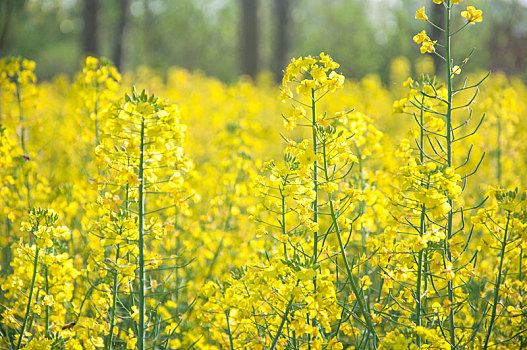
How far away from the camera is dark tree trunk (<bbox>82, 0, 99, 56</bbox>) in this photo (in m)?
11.5

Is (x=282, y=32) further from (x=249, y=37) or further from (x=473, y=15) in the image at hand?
(x=473, y=15)

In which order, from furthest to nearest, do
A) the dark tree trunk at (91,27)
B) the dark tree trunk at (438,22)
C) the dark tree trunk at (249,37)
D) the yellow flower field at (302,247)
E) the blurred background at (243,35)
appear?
the dark tree trunk at (249,37) → the blurred background at (243,35) → the dark tree trunk at (91,27) → the dark tree trunk at (438,22) → the yellow flower field at (302,247)

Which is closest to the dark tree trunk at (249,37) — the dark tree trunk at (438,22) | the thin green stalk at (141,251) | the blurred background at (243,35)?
the blurred background at (243,35)

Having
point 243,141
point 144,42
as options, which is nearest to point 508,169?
point 243,141

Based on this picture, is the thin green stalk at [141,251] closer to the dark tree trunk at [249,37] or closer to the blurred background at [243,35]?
the blurred background at [243,35]

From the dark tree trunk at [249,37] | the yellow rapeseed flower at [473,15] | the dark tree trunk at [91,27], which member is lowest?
the yellow rapeseed flower at [473,15]

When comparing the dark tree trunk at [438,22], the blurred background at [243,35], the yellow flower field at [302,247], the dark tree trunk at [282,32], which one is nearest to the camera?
the yellow flower field at [302,247]

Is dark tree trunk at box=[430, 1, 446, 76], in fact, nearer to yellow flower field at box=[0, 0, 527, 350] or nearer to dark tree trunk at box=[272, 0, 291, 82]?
dark tree trunk at box=[272, 0, 291, 82]

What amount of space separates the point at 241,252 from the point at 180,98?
19.5 feet

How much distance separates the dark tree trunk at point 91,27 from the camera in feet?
37.7

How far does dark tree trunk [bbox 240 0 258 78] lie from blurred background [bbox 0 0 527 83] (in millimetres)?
30

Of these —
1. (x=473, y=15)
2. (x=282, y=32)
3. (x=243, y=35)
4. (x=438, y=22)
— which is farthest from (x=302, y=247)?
(x=282, y=32)

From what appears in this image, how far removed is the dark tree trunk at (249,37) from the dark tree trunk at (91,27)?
185 inches

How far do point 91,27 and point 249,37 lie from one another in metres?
4.89
